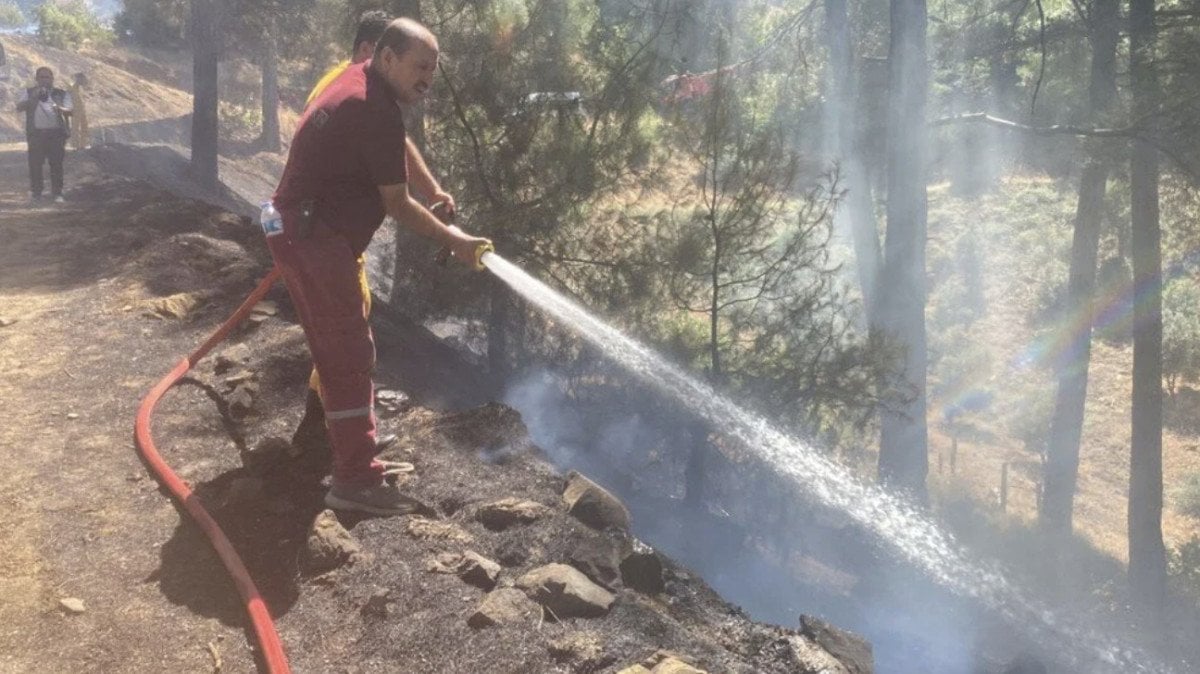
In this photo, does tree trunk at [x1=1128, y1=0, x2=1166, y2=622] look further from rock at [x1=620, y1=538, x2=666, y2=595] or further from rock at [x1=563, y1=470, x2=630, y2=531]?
rock at [x1=620, y1=538, x2=666, y2=595]

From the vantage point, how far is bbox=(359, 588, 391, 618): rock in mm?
3150

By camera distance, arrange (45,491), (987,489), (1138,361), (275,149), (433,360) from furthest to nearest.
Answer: (275,149) < (987,489) < (1138,361) < (433,360) < (45,491)

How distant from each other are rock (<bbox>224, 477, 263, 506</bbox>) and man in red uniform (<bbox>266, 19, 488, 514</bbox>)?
1.40 feet

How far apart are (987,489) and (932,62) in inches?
318

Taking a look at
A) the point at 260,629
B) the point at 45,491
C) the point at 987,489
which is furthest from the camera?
the point at 987,489

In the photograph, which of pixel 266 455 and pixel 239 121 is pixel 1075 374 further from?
pixel 239 121

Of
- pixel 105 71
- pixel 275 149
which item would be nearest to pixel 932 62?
pixel 275 149

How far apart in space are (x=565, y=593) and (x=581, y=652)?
0.29m

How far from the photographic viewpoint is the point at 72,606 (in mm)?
3068

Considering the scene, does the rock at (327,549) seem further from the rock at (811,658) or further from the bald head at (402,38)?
the bald head at (402,38)

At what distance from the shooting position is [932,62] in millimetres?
13531

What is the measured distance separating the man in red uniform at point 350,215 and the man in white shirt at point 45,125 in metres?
9.20

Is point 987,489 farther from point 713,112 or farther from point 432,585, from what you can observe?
point 432,585

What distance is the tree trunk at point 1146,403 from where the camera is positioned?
12.0m
